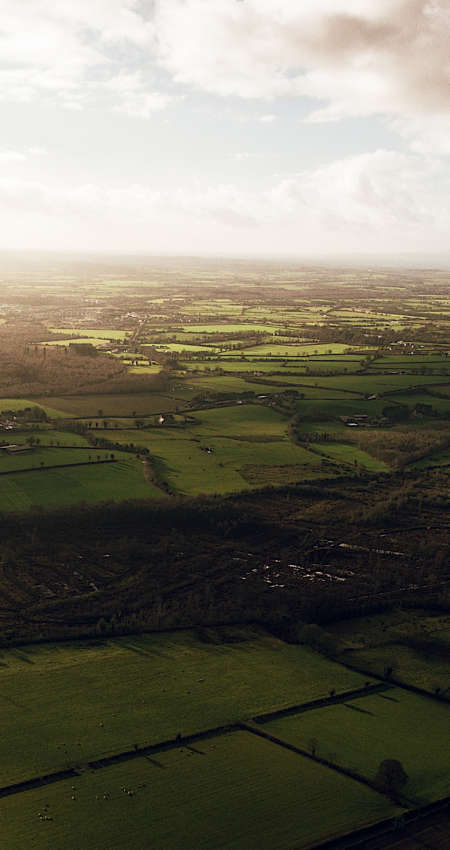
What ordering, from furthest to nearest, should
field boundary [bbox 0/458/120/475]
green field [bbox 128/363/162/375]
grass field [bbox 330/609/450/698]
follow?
green field [bbox 128/363/162/375] < field boundary [bbox 0/458/120/475] < grass field [bbox 330/609/450/698]

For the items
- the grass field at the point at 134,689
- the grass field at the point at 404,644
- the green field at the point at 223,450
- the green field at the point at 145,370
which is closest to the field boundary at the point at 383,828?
the grass field at the point at 134,689

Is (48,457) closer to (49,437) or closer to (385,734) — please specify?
(49,437)

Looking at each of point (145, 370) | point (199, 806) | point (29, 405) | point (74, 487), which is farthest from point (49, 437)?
point (199, 806)

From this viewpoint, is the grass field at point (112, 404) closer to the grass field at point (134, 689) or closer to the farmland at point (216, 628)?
the farmland at point (216, 628)

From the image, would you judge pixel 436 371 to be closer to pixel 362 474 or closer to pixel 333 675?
pixel 362 474

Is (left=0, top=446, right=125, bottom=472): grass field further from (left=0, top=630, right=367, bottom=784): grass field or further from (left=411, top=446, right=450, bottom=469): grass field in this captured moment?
(left=411, top=446, right=450, bottom=469): grass field

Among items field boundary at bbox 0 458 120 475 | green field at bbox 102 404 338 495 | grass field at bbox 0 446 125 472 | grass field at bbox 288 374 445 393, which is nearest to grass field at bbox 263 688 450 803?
green field at bbox 102 404 338 495
